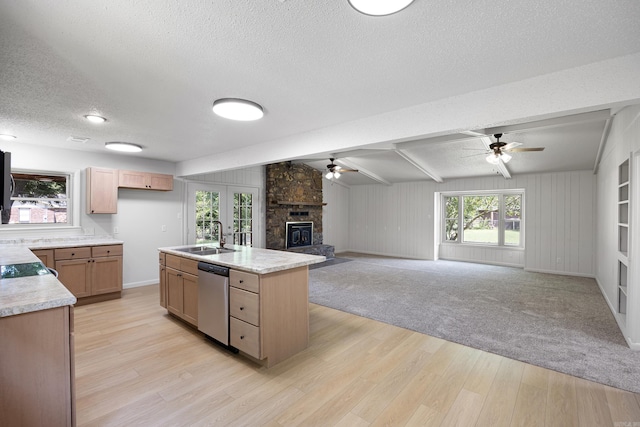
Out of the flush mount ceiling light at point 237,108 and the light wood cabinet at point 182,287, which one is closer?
the flush mount ceiling light at point 237,108

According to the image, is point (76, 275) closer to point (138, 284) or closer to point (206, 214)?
point (138, 284)

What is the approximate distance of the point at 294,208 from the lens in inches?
306

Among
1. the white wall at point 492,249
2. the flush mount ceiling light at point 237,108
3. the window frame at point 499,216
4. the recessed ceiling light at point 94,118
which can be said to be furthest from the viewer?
the window frame at point 499,216

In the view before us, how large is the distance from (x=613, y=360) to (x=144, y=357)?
4199 millimetres

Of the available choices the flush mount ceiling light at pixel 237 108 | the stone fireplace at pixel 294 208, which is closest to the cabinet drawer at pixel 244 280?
the flush mount ceiling light at pixel 237 108

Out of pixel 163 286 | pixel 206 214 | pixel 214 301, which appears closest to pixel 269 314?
pixel 214 301

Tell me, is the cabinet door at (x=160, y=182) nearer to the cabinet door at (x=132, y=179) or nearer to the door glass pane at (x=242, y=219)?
the cabinet door at (x=132, y=179)

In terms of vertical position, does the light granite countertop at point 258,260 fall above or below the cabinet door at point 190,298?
above

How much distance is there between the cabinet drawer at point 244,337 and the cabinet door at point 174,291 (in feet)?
3.34

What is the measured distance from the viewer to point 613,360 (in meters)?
2.59

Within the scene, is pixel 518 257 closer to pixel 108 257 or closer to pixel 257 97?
pixel 257 97

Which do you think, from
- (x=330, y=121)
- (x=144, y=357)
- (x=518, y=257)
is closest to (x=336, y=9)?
(x=330, y=121)

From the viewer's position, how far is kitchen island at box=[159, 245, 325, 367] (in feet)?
8.09

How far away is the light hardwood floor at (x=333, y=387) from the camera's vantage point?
189cm
